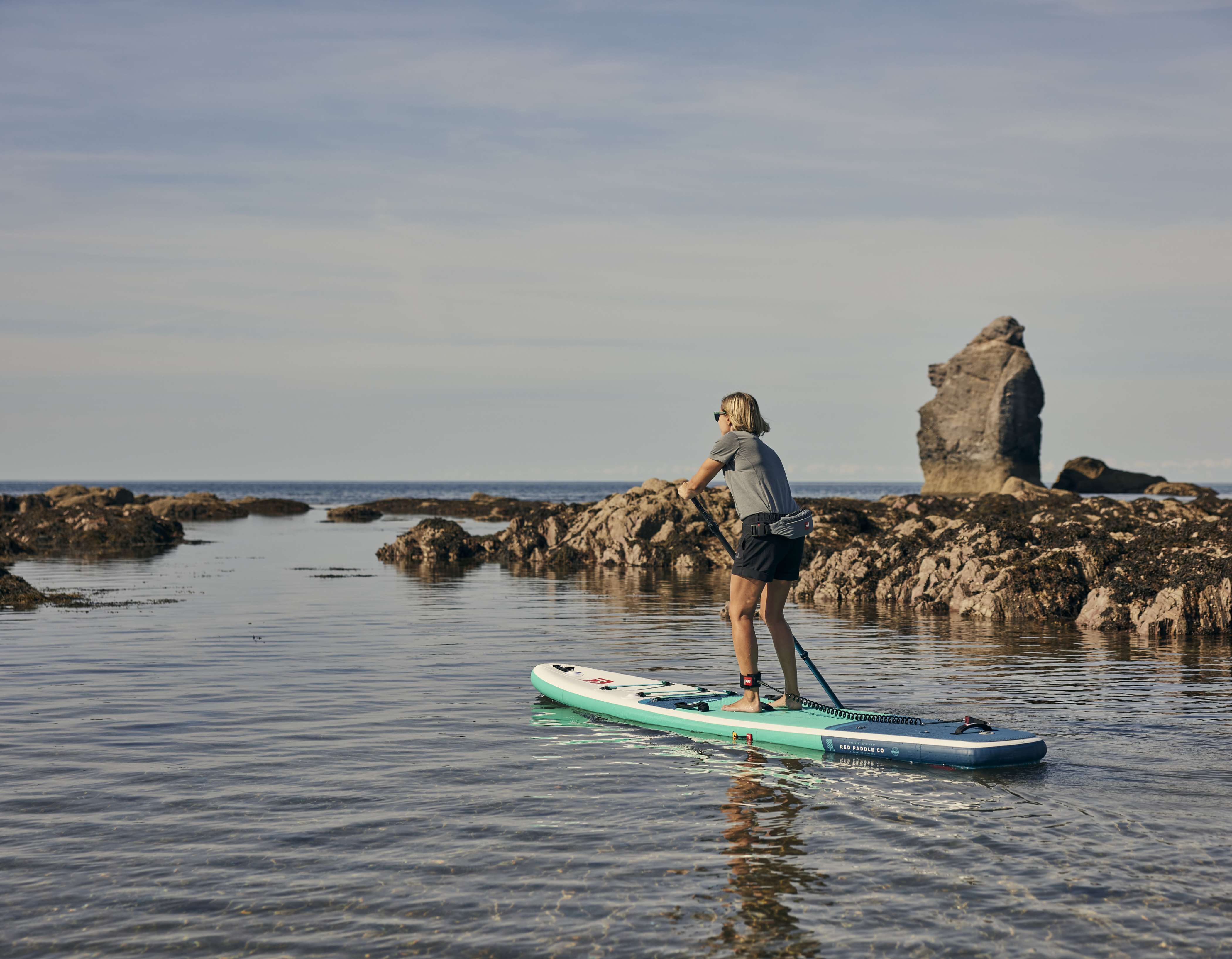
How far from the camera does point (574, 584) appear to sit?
1277 inches

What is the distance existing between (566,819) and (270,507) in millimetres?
90461

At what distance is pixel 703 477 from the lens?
11.4 meters

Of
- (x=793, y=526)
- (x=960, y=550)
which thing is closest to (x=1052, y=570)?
(x=960, y=550)

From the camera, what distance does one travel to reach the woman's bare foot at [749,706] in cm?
1174

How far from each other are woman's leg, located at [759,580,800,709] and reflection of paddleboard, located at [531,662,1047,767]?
27 cm

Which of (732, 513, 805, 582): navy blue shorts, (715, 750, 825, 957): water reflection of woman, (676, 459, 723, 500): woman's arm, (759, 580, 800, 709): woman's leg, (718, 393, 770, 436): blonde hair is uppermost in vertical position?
(718, 393, 770, 436): blonde hair

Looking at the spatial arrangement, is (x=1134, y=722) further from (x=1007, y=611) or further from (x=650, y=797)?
(x=1007, y=611)

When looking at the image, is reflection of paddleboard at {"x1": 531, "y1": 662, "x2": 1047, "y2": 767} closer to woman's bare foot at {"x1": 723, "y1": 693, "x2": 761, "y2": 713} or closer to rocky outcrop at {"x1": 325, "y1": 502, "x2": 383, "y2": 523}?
woman's bare foot at {"x1": 723, "y1": 693, "x2": 761, "y2": 713}

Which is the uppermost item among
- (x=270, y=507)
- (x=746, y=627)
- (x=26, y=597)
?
(x=270, y=507)

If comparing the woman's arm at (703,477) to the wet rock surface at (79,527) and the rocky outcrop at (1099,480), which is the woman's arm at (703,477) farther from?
the rocky outcrop at (1099,480)

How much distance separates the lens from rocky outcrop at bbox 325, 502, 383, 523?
75875 millimetres

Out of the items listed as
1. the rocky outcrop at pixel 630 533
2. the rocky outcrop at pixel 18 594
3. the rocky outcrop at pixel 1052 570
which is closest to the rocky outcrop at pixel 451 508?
the rocky outcrop at pixel 630 533

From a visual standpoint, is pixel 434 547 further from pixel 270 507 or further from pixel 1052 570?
pixel 270 507

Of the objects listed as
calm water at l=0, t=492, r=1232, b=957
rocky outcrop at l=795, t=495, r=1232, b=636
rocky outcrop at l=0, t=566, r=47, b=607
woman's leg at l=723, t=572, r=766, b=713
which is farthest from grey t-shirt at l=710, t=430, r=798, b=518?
rocky outcrop at l=0, t=566, r=47, b=607
